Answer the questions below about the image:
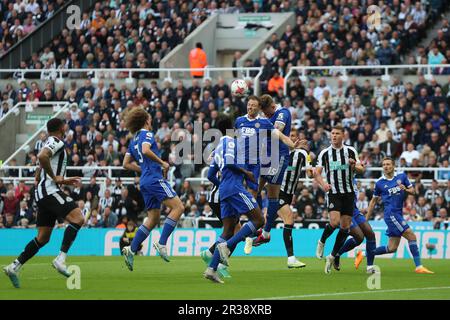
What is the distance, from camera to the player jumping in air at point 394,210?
20212mm

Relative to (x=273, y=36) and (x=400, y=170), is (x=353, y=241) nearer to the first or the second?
(x=400, y=170)

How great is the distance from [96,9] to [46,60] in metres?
3.00

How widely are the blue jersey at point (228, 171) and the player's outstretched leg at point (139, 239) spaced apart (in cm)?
236

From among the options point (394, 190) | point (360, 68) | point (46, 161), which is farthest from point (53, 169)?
point (360, 68)

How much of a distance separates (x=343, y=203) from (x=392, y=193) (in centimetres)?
164

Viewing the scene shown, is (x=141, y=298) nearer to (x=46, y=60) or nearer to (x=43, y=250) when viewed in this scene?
(x=43, y=250)

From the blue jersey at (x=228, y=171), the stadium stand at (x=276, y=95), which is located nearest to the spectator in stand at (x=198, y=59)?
the stadium stand at (x=276, y=95)

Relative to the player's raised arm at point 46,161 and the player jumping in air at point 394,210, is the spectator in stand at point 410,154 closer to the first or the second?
the player jumping in air at point 394,210

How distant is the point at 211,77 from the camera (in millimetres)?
38625

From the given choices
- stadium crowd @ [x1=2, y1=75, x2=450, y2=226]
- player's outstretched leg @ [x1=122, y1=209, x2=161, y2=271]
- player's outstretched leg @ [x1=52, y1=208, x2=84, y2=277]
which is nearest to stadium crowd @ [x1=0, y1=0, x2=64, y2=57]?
stadium crowd @ [x1=2, y1=75, x2=450, y2=226]

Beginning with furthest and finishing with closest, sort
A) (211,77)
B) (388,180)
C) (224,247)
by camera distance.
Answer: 1. (211,77)
2. (388,180)
3. (224,247)

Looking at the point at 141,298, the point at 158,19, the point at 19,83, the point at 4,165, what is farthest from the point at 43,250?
the point at 141,298

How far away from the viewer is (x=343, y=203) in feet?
63.2
